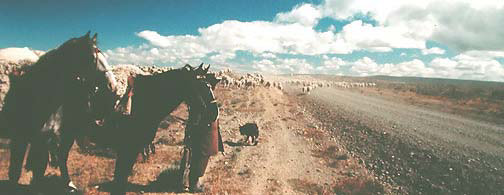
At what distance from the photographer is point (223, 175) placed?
36.4 ft

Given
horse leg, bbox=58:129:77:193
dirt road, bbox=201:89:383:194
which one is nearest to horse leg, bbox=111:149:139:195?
horse leg, bbox=58:129:77:193

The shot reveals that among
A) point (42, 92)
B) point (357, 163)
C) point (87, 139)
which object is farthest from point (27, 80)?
point (357, 163)

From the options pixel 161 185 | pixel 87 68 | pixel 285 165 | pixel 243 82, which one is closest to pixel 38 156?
pixel 87 68

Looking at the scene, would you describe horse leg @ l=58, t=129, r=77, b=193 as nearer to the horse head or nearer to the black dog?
the horse head

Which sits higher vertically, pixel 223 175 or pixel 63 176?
pixel 63 176

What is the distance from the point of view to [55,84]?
19.2 ft

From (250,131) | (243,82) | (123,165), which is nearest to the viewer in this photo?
(123,165)

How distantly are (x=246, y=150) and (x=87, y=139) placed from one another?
8684 millimetres

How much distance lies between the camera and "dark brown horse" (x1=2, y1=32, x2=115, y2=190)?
5.80 metres

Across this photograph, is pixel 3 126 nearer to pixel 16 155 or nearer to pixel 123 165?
pixel 16 155

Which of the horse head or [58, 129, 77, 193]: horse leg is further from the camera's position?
[58, 129, 77, 193]: horse leg

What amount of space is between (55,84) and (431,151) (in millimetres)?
15630

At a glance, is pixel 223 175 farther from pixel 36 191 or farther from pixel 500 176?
pixel 500 176

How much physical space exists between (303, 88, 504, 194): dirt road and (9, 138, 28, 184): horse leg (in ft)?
37.0
